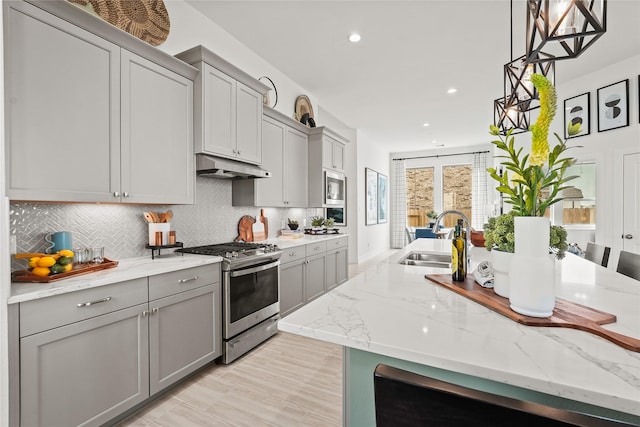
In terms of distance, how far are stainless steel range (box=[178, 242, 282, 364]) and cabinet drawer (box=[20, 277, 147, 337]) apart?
0.68 metres

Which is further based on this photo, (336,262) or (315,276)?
(336,262)

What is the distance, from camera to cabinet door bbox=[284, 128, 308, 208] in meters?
3.67

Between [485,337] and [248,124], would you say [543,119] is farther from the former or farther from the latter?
[248,124]

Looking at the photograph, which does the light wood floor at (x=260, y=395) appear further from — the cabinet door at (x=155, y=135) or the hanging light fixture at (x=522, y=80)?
the hanging light fixture at (x=522, y=80)

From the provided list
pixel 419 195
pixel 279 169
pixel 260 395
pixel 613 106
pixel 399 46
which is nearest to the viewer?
pixel 260 395

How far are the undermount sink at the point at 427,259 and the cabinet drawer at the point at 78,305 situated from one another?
180 cm

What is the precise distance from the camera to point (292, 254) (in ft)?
10.5

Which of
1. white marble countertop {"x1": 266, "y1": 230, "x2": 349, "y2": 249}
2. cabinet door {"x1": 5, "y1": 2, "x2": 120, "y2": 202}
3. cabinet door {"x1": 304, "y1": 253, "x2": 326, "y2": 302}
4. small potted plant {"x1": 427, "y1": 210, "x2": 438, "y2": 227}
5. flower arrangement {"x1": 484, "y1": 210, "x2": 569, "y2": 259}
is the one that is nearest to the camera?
flower arrangement {"x1": 484, "y1": 210, "x2": 569, "y2": 259}

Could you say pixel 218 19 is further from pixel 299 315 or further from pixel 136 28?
pixel 299 315

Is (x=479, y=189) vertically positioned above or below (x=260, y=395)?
above

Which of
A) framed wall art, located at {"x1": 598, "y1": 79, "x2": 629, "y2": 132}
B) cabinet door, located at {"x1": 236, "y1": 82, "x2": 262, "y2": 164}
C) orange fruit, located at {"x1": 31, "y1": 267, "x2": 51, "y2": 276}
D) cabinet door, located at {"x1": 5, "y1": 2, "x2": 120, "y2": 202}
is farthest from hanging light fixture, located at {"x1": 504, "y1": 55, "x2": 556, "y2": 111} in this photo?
framed wall art, located at {"x1": 598, "y1": 79, "x2": 629, "y2": 132}

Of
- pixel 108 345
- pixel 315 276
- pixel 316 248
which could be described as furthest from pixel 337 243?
pixel 108 345

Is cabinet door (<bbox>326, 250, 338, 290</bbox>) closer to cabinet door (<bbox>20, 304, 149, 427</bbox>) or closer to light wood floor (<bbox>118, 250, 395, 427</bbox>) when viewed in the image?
light wood floor (<bbox>118, 250, 395, 427</bbox>)

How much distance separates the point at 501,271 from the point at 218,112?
7.64 feet
